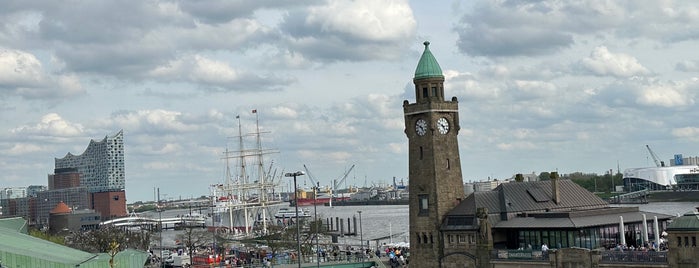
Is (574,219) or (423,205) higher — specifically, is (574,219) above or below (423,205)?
below

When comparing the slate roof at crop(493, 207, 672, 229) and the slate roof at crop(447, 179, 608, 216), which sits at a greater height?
the slate roof at crop(447, 179, 608, 216)

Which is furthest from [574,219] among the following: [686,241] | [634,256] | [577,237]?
[686,241]

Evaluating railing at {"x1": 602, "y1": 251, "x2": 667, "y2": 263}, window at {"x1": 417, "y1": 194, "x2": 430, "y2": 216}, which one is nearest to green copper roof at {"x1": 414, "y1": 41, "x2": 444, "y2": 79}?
window at {"x1": 417, "y1": 194, "x2": 430, "y2": 216}

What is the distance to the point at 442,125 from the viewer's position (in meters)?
88.2

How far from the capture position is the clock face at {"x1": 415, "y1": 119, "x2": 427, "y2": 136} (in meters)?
88.1

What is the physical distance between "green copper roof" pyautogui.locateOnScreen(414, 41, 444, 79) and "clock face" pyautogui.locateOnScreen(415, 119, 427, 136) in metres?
4.12

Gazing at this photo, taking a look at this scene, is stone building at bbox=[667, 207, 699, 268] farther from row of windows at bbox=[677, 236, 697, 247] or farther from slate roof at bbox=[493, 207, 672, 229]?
slate roof at bbox=[493, 207, 672, 229]

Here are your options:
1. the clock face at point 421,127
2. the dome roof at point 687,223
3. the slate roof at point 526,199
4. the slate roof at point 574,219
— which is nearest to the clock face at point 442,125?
the clock face at point 421,127

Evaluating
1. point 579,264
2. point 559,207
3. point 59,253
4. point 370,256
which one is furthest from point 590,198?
point 59,253

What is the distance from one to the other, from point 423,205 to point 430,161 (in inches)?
161

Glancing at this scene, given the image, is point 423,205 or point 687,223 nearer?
point 687,223

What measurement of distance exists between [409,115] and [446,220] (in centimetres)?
1045

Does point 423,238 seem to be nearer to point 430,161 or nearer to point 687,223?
point 430,161

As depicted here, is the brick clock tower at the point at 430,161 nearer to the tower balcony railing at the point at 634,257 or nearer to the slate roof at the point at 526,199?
the slate roof at the point at 526,199
